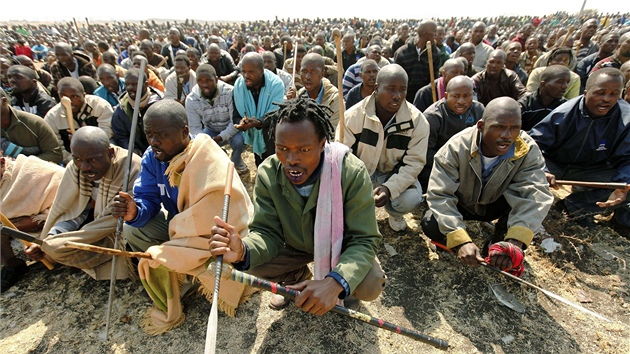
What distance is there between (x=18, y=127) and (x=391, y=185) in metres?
4.10

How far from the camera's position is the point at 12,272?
2900 millimetres

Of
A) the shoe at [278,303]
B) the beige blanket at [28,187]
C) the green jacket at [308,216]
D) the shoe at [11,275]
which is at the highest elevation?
the green jacket at [308,216]

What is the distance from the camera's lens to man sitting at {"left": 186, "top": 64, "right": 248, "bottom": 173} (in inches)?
188

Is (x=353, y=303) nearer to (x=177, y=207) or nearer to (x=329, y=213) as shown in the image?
(x=329, y=213)

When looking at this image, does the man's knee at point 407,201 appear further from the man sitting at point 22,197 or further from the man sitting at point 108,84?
the man sitting at point 108,84

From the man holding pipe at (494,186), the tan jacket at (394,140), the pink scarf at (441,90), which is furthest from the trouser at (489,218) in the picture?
the pink scarf at (441,90)

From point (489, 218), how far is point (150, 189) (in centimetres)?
312

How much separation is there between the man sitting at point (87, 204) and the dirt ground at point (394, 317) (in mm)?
385

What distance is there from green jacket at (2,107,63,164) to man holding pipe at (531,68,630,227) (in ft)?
17.5

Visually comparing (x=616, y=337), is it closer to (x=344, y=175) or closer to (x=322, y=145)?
(x=344, y=175)

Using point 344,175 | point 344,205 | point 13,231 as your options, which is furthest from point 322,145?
point 13,231

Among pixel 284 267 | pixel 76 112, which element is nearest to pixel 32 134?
pixel 76 112

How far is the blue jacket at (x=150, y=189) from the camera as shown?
8.25 feet

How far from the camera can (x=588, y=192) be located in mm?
3570
